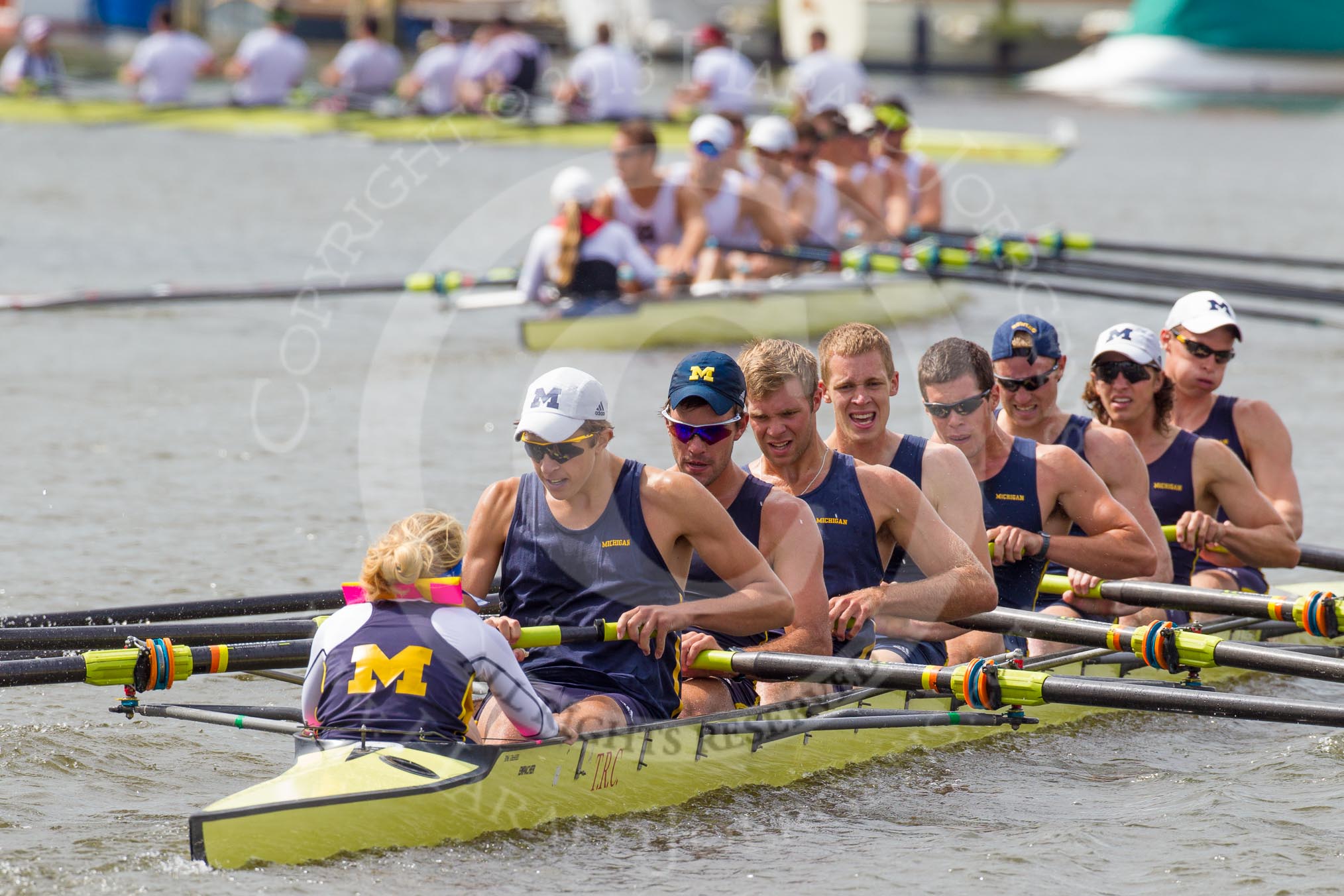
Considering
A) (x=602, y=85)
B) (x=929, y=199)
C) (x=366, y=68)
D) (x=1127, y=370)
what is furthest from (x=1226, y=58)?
(x=1127, y=370)

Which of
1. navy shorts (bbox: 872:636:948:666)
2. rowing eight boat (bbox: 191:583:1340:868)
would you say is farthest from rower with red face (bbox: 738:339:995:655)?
rowing eight boat (bbox: 191:583:1340:868)

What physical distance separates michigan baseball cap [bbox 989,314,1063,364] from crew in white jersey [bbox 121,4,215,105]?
24.5 metres

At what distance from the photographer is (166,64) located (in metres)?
30.0

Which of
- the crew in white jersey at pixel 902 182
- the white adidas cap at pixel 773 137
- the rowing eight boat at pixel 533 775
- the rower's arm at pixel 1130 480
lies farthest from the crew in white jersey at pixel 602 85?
the rowing eight boat at pixel 533 775

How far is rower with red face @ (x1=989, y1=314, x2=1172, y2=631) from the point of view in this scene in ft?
25.3

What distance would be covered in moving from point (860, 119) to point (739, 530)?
1425cm

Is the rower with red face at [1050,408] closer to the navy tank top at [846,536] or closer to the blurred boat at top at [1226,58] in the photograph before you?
the navy tank top at [846,536]

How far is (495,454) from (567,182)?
8.14ft

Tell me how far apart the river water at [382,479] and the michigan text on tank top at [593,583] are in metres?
0.53

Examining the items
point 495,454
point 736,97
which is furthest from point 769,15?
point 495,454

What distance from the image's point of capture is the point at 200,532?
10617mm

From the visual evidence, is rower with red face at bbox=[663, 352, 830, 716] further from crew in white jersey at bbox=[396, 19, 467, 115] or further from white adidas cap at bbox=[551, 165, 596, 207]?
crew in white jersey at bbox=[396, 19, 467, 115]

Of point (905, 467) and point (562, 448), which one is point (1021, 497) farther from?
point (562, 448)

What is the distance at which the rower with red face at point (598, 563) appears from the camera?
5977mm
